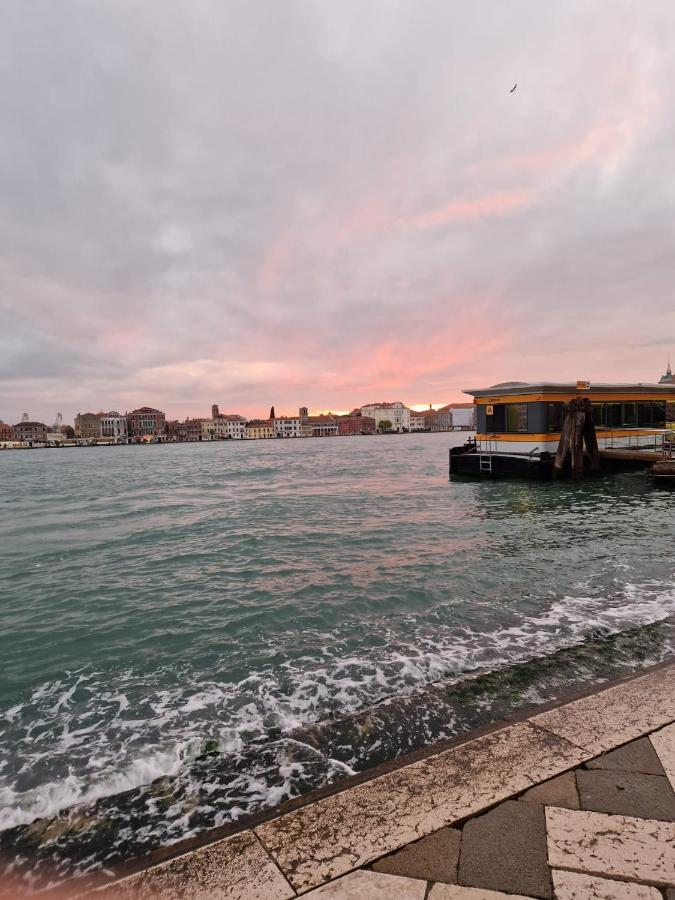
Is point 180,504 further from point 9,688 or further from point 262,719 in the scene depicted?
point 262,719

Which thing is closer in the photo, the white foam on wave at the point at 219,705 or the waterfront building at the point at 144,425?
the white foam on wave at the point at 219,705

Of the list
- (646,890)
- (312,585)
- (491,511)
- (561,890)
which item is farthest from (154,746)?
(491,511)

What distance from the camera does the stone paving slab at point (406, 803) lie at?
245cm

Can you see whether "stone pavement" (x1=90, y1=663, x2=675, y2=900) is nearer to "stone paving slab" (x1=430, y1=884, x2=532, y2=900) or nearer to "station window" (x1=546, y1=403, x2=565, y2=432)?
"stone paving slab" (x1=430, y1=884, x2=532, y2=900)

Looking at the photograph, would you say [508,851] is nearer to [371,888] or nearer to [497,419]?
[371,888]

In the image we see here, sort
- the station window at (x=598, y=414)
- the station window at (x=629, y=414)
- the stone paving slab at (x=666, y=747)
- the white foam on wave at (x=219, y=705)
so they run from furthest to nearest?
the station window at (x=629, y=414) < the station window at (x=598, y=414) < the white foam on wave at (x=219, y=705) < the stone paving slab at (x=666, y=747)

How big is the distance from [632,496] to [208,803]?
2023cm

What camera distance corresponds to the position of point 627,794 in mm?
2688

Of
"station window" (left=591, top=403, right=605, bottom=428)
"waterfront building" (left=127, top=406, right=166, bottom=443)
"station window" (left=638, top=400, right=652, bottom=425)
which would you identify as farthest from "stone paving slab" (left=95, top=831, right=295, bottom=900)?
"waterfront building" (left=127, top=406, right=166, bottom=443)

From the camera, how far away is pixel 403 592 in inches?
335

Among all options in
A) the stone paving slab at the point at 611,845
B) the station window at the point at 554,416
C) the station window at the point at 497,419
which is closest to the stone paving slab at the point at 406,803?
the stone paving slab at the point at 611,845

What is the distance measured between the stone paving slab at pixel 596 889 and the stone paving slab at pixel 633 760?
87cm

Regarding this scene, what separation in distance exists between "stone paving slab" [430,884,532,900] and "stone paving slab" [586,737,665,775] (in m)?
1.19

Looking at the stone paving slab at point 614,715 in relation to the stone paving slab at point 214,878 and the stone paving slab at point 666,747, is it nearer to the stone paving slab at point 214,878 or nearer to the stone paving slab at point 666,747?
the stone paving slab at point 666,747
